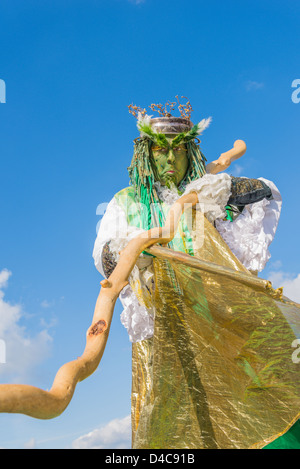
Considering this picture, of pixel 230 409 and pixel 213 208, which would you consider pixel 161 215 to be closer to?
pixel 213 208

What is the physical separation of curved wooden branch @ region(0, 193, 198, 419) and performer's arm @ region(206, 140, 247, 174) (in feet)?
2.84

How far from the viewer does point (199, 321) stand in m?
4.24

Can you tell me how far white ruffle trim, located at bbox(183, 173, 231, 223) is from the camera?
183 inches

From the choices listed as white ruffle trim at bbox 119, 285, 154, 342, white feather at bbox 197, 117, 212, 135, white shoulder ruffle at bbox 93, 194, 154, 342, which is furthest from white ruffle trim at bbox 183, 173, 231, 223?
white ruffle trim at bbox 119, 285, 154, 342

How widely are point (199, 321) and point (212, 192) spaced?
97 centimetres

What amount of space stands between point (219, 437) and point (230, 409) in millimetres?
186

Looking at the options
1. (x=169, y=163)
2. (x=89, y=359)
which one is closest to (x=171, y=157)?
(x=169, y=163)

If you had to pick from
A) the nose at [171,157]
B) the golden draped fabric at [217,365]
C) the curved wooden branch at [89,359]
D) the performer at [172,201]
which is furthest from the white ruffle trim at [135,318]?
the nose at [171,157]

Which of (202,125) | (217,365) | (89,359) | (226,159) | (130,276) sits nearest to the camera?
(89,359)

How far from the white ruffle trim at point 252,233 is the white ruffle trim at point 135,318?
779mm

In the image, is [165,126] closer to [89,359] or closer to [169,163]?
[169,163]

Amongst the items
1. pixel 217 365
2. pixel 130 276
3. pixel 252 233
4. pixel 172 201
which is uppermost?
pixel 172 201

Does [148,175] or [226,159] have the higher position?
[226,159]

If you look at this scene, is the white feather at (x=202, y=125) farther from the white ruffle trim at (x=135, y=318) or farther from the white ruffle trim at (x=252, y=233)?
the white ruffle trim at (x=135, y=318)
